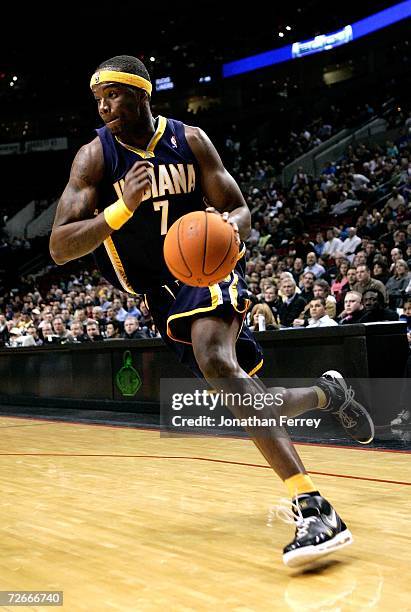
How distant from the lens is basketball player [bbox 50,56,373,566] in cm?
291

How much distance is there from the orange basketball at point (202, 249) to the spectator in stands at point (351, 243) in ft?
32.1

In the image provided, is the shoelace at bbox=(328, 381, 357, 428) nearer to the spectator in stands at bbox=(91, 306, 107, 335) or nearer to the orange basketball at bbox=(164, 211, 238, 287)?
the orange basketball at bbox=(164, 211, 238, 287)

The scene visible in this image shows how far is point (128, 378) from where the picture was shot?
371 inches

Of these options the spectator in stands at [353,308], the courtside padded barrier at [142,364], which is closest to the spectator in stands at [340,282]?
the spectator in stands at [353,308]

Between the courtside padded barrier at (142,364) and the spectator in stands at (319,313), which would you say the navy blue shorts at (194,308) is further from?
the spectator in stands at (319,313)

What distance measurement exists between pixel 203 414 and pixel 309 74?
21.6 metres

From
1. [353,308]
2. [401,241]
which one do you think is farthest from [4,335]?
[353,308]

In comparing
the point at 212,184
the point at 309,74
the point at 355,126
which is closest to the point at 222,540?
the point at 212,184

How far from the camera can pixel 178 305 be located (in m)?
3.19

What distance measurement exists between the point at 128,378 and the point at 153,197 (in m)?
6.34

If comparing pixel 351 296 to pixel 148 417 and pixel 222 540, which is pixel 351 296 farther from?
pixel 222 540

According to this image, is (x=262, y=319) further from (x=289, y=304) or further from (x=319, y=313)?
(x=289, y=304)

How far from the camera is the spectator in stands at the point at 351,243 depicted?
12406 millimetres

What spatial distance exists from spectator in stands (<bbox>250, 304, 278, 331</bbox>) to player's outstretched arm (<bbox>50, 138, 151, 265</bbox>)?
497 cm
